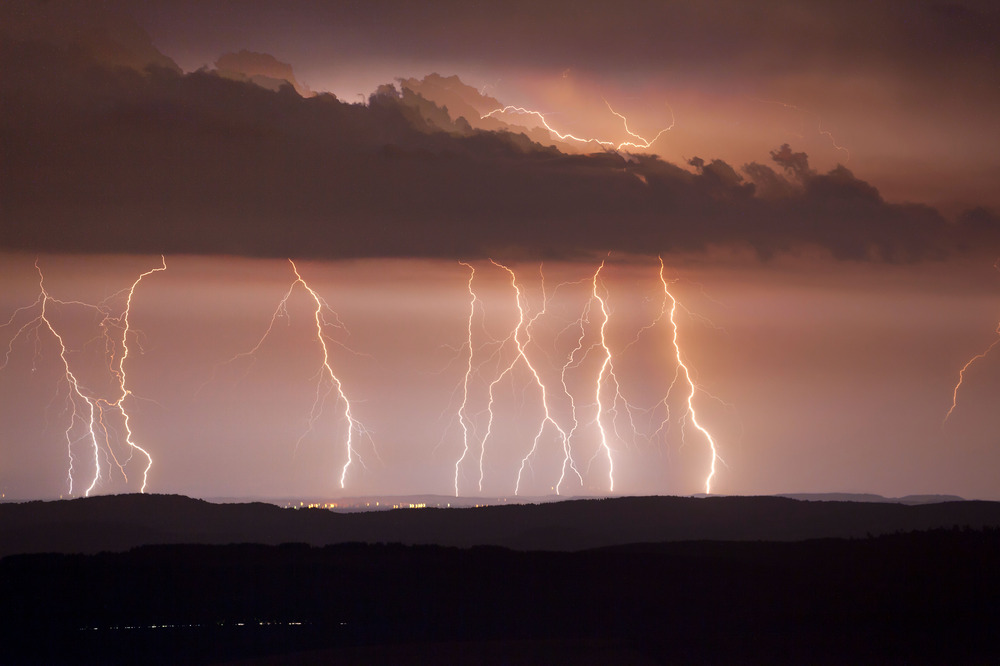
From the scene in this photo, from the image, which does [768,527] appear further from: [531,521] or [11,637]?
[11,637]

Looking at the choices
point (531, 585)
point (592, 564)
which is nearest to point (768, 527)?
point (592, 564)

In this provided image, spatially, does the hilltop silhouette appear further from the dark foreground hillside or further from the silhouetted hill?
the silhouetted hill

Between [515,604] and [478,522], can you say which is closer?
[515,604]

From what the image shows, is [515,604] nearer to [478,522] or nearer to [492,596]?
[492,596]

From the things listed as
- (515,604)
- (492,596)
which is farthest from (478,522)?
(515,604)

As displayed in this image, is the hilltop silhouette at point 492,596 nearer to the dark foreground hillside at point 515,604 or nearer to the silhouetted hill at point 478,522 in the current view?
the dark foreground hillside at point 515,604

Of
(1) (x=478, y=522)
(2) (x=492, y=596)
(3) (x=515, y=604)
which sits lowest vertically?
(3) (x=515, y=604)
